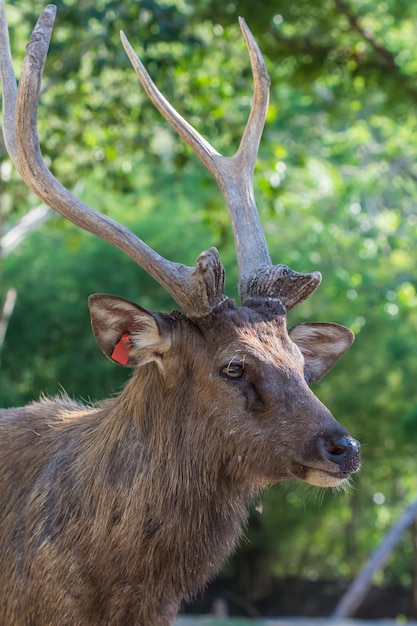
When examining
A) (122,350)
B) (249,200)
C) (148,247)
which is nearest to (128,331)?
(122,350)

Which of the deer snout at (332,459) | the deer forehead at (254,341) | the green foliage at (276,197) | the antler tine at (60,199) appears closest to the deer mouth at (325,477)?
the deer snout at (332,459)

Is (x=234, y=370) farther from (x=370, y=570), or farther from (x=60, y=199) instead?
(x=370, y=570)

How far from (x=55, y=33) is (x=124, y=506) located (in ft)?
23.8

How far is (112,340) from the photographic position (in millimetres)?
4453

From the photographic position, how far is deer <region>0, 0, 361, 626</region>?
14.1 ft

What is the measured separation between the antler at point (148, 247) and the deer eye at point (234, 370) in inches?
10.1

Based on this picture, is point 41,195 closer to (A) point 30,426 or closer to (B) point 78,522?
(A) point 30,426

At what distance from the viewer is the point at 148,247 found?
4.59 meters

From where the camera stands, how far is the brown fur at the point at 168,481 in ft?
14.1

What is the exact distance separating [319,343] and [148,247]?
102cm

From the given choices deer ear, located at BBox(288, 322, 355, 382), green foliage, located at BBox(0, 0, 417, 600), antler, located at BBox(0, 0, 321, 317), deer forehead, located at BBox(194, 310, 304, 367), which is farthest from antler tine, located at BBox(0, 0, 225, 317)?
green foliage, located at BBox(0, 0, 417, 600)

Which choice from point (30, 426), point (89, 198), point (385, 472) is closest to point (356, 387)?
point (385, 472)

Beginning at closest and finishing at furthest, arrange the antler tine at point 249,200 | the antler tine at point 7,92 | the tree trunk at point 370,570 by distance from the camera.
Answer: the antler tine at point 249,200 < the antler tine at point 7,92 < the tree trunk at point 370,570

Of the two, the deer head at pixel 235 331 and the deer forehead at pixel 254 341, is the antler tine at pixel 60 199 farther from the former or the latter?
the deer forehead at pixel 254 341
